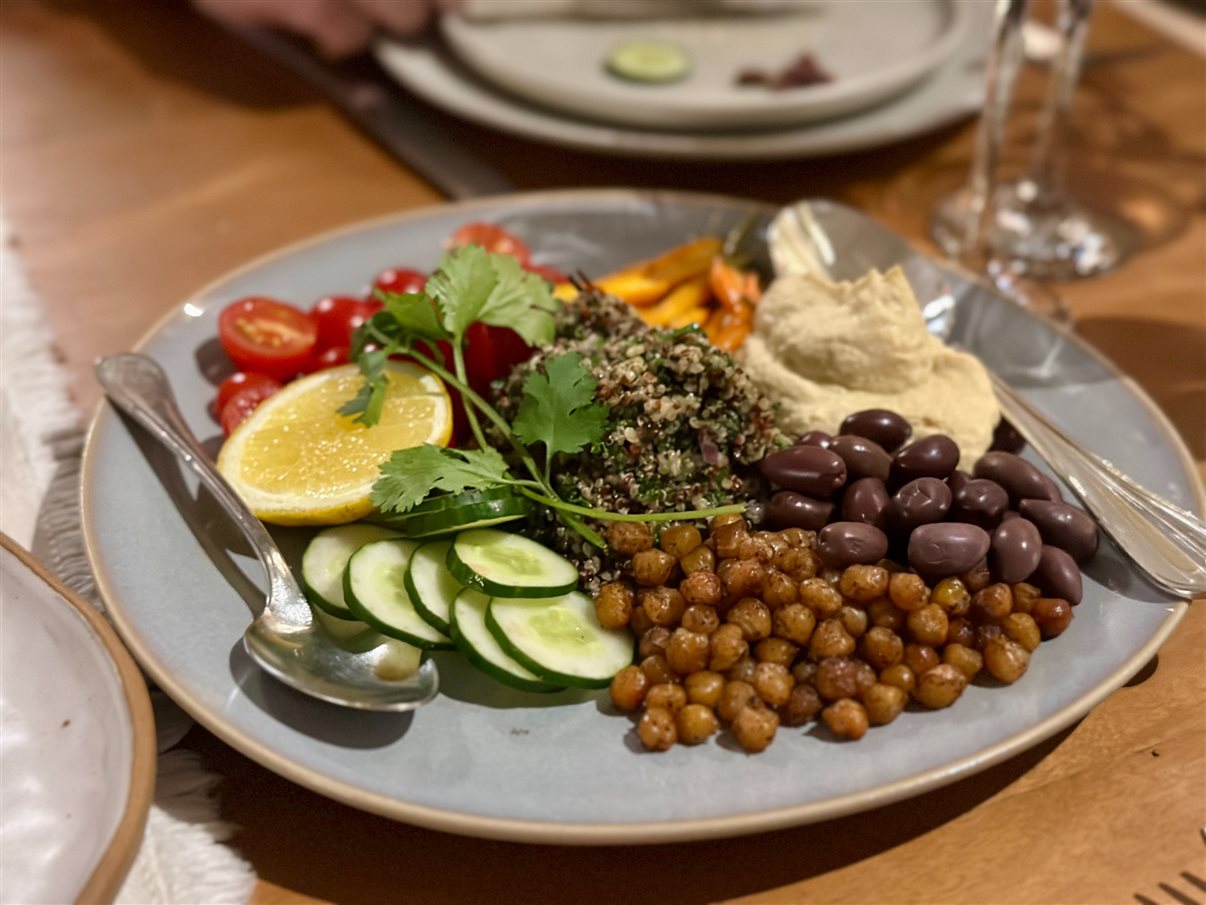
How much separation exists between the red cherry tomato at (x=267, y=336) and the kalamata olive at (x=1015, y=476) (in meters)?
1.32

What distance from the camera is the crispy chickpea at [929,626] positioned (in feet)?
5.13

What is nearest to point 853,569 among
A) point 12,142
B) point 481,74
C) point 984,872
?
point 984,872

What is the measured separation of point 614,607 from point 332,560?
17.7 inches

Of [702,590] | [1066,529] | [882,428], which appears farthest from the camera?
[882,428]

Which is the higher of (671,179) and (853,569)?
(853,569)

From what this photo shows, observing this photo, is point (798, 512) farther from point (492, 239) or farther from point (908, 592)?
point (492, 239)

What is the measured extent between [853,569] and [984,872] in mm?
431

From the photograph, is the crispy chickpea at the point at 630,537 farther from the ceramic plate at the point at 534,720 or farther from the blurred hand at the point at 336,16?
the blurred hand at the point at 336,16

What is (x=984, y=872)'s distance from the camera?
1469 mm

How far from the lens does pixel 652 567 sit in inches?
65.2

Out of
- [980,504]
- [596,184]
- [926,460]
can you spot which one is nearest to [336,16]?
[596,184]

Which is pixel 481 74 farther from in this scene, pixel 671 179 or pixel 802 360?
pixel 802 360

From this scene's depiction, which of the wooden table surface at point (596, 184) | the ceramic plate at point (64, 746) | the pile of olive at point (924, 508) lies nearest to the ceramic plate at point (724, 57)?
the wooden table surface at point (596, 184)

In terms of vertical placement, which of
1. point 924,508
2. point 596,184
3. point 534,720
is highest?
point 924,508
